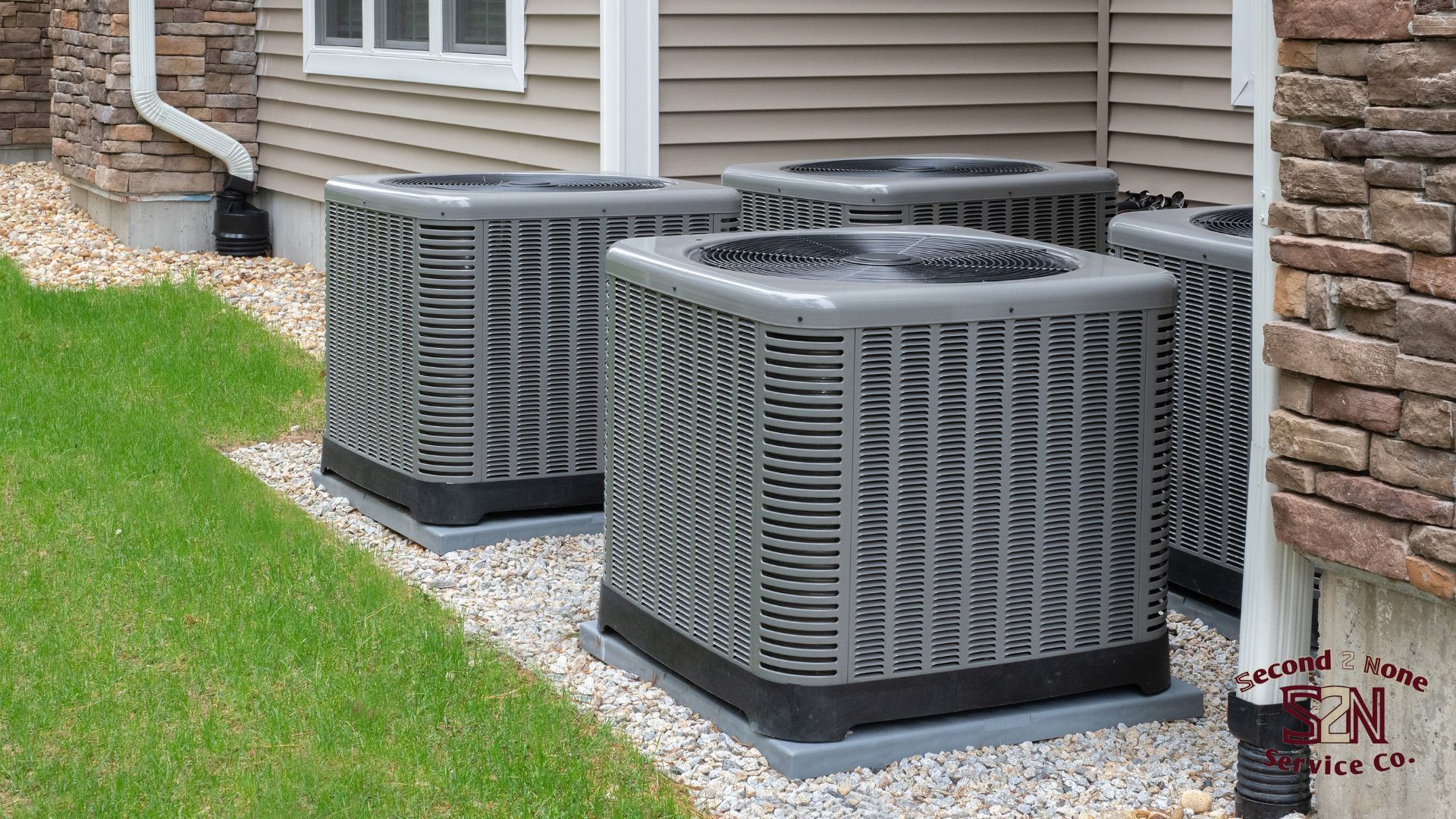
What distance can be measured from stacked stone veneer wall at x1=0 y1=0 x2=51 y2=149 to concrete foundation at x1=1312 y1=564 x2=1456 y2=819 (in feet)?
42.1

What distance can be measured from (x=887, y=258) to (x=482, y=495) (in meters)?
1.56

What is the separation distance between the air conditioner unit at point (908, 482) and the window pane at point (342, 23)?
577 cm

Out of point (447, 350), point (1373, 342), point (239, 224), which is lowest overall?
point (447, 350)

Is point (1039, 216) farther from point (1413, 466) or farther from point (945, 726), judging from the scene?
point (1413, 466)

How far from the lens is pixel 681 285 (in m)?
3.23

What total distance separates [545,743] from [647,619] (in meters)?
0.48

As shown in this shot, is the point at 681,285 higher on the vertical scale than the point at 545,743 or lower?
higher

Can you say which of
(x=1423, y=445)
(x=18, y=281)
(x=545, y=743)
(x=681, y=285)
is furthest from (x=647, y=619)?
(x=18, y=281)

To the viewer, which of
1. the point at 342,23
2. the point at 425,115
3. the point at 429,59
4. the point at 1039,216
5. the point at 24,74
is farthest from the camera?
the point at 24,74

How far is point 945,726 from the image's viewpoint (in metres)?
3.17

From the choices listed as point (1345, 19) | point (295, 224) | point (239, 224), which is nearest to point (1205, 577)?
point (1345, 19)

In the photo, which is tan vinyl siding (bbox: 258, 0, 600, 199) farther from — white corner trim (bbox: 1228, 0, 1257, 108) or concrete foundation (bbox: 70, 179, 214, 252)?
white corner trim (bbox: 1228, 0, 1257, 108)

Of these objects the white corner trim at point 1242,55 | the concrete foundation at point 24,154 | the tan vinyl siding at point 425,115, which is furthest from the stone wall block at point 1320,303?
the concrete foundation at point 24,154

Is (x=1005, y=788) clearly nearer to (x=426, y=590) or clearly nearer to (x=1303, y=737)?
(x=1303, y=737)
